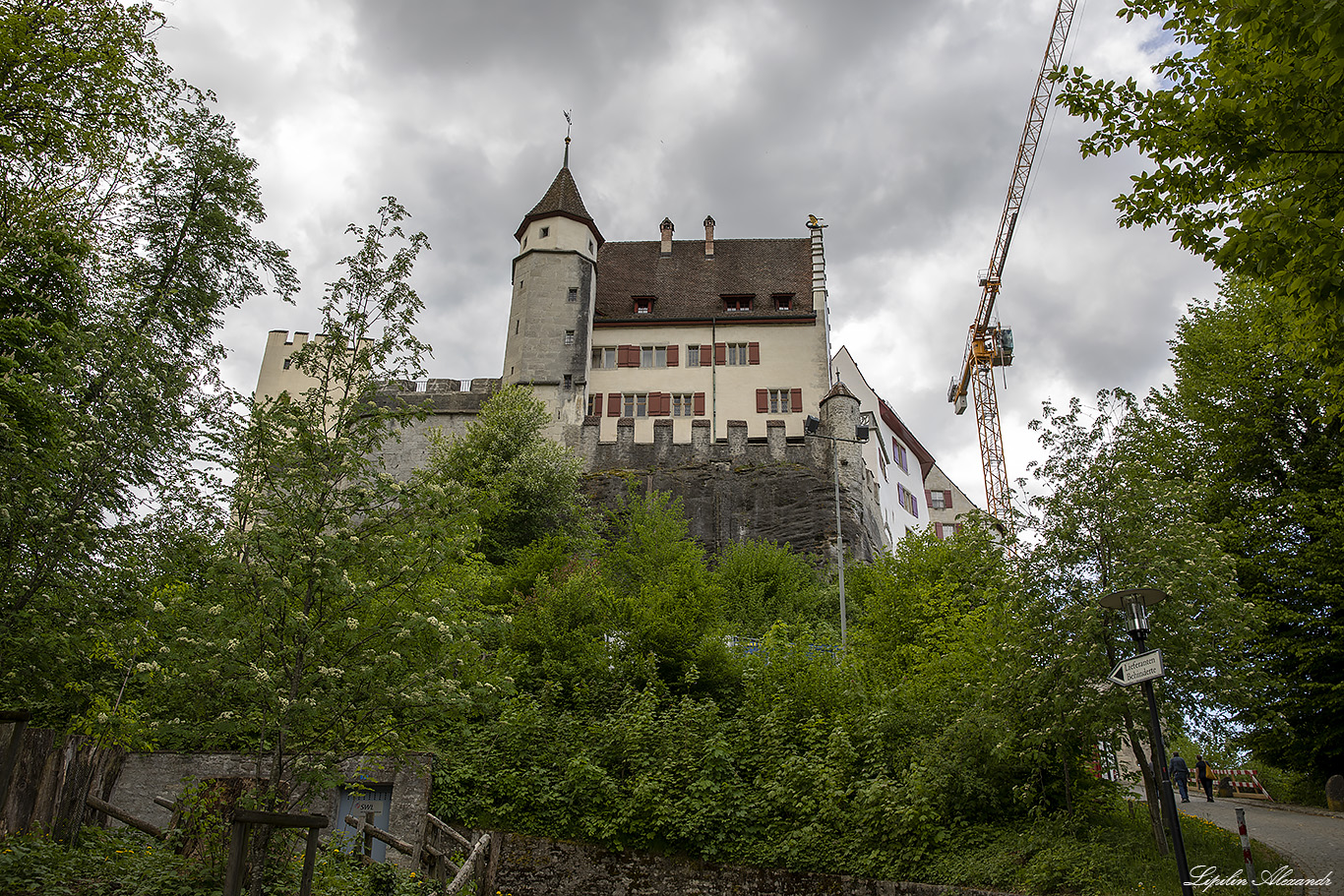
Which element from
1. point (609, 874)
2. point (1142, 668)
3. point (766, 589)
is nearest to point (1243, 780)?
point (766, 589)

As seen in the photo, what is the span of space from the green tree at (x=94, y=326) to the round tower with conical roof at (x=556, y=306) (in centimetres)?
2313

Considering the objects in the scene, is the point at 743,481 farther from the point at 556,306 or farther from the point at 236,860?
the point at 236,860

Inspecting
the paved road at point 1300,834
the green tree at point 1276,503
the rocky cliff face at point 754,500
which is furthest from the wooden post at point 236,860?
the rocky cliff face at point 754,500

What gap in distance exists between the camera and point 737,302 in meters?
43.9

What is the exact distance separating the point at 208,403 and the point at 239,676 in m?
3.92

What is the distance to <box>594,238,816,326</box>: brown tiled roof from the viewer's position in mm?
43281

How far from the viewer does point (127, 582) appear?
915cm

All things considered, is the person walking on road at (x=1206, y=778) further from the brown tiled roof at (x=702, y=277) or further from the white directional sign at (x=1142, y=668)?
the brown tiled roof at (x=702, y=277)

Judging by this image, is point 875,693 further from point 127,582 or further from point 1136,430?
point 127,582

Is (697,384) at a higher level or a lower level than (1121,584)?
higher

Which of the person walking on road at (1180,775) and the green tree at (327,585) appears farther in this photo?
the person walking on road at (1180,775)

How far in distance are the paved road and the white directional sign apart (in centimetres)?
405

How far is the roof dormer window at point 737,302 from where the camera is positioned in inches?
1724

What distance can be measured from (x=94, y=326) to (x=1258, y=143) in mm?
12633
